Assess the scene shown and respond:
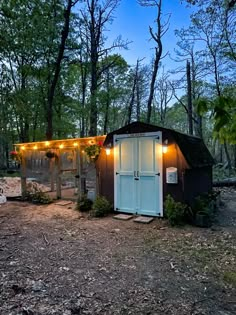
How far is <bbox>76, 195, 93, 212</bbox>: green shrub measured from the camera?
7141mm

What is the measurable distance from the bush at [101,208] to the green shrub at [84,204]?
1.48 feet

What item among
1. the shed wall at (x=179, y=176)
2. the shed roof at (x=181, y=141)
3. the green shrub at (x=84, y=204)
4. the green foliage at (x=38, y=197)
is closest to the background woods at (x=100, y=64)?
the shed roof at (x=181, y=141)

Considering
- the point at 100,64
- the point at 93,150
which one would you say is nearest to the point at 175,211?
the point at 93,150

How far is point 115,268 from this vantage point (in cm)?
354

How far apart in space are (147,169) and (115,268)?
3.23 meters

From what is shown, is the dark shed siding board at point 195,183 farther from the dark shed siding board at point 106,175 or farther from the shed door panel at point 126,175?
the dark shed siding board at point 106,175

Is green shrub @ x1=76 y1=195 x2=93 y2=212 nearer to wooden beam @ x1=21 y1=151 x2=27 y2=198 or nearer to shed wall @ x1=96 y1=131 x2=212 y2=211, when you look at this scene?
shed wall @ x1=96 y1=131 x2=212 y2=211

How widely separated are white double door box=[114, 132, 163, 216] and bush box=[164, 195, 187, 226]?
1.57 feet

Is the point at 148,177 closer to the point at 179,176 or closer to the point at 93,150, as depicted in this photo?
the point at 179,176

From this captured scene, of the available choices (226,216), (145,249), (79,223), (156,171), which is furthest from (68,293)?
(226,216)

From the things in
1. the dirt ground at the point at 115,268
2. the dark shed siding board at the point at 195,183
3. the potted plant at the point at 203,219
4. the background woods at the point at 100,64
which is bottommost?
the dirt ground at the point at 115,268

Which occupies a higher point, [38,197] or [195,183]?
[195,183]

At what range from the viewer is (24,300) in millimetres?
2658

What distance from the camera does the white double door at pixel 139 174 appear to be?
6.23 metres
